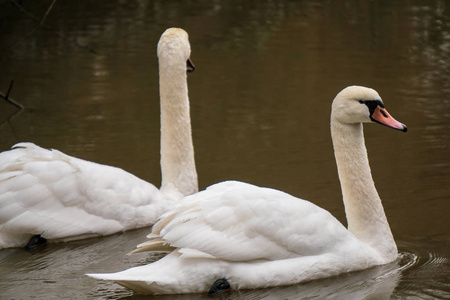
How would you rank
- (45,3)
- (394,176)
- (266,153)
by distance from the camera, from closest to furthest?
1. (394,176)
2. (266,153)
3. (45,3)

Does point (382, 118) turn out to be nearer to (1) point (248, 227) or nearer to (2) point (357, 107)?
(2) point (357, 107)

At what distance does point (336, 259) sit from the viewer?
20.3ft

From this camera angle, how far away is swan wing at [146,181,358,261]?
5.89m

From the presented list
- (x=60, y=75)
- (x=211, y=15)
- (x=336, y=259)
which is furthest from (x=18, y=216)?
(x=211, y=15)

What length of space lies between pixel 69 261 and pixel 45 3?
17839 mm

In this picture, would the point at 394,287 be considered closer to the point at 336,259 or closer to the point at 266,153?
the point at 336,259

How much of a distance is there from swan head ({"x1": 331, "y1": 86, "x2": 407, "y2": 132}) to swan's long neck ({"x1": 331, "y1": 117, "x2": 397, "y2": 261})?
7cm

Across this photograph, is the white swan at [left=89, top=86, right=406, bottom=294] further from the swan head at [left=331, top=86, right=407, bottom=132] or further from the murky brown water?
the swan head at [left=331, top=86, right=407, bottom=132]

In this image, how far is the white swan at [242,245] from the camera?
5.87 m

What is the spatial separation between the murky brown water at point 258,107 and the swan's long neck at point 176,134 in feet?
1.99

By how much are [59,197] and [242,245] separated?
6.99ft

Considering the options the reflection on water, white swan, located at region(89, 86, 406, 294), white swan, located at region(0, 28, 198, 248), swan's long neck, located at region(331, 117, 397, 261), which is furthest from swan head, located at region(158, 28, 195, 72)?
white swan, located at region(89, 86, 406, 294)

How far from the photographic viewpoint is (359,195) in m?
6.63

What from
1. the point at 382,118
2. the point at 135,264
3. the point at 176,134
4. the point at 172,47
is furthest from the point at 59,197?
the point at 382,118
